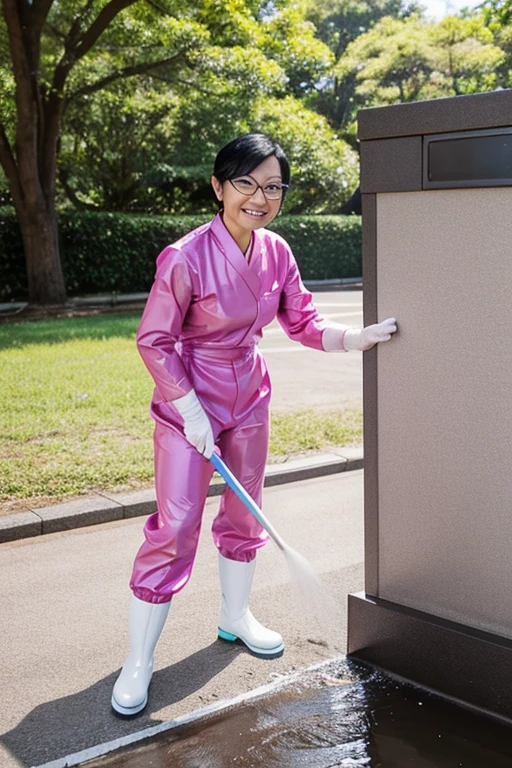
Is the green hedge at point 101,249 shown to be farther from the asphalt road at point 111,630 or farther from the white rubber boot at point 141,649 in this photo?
the white rubber boot at point 141,649

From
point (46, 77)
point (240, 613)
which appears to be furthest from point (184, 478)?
point (46, 77)

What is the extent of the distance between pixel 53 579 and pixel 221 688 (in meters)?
1.36

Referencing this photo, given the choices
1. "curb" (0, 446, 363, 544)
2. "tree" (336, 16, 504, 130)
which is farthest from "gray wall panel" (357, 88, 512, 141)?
"tree" (336, 16, 504, 130)

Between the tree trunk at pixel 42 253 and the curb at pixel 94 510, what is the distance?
36.8 feet

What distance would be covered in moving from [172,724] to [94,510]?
2.28 meters

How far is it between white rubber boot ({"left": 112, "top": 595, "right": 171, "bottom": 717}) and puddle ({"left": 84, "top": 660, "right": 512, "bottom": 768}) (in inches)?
9.7

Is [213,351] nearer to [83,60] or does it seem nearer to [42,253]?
[42,253]

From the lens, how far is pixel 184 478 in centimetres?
312

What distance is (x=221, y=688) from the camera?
10.5 ft

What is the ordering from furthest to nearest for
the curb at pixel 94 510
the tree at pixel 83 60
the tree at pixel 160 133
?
the tree at pixel 160 133 → the tree at pixel 83 60 → the curb at pixel 94 510

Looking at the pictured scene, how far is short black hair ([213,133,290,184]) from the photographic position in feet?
10.2

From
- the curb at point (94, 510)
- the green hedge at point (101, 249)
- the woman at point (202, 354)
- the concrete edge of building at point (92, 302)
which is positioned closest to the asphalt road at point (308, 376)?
the curb at point (94, 510)

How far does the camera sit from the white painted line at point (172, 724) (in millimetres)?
2742

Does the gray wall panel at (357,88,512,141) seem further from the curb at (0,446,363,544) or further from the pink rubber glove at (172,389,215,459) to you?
the curb at (0,446,363,544)
